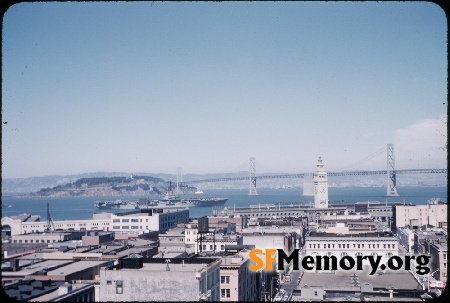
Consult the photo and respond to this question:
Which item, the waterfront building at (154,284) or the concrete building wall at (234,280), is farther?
the concrete building wall at (234,280)

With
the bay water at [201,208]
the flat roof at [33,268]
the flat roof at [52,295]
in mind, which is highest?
the flat roof at [52,295]

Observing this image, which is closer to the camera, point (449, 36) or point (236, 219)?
point (449, 36)

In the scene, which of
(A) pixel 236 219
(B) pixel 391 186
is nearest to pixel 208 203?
(B) pixel 391 186

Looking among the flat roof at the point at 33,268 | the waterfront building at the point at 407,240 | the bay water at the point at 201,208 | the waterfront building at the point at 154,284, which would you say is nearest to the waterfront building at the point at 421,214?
the waterfront building at the point at 407,240

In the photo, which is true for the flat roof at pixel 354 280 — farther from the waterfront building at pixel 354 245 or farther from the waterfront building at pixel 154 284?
the waterfront building at pixel 154 284

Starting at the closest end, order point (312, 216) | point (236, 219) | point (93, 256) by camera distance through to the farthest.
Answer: point (93, 256) < point (236, 219) < point (312, 216)

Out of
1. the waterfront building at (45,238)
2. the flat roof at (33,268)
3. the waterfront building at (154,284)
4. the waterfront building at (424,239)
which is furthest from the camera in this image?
the waterfront building at (45,238)

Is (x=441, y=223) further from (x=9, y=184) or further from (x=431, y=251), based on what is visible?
(x=9, y=184)

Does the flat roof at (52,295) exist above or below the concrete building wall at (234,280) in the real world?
above

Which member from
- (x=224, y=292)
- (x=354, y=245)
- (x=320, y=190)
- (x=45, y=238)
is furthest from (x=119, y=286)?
(x=320, y=190)

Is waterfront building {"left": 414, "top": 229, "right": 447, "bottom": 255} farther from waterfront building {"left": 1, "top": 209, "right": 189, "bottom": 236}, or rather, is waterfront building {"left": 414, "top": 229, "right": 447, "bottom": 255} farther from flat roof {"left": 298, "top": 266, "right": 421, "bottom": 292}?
waterfront building {"left": 1, "top": 209, "right": 189, "bottom": 236}

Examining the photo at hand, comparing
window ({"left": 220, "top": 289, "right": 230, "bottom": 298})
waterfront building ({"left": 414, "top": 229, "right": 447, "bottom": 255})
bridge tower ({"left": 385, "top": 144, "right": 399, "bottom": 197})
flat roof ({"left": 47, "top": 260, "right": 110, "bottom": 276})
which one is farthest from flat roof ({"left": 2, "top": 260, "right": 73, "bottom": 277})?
bridge tower ({"left": 385, "top": 144, "right": 399, "bottom": 197})
